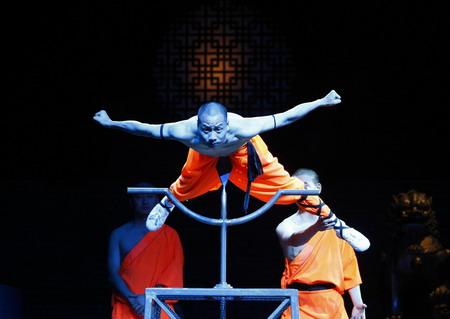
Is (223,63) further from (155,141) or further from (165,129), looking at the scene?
(165,129)

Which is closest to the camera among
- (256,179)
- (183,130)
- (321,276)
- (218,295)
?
(218,295)

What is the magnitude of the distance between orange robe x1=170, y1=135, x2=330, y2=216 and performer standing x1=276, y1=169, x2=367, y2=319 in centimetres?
24

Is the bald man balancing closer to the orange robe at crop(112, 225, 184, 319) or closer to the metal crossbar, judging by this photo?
the orange robe at crop(112, 225, 184, 319)

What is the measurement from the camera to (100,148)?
543cm

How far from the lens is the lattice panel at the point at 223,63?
5.51m

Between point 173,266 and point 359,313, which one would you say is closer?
point 359,313

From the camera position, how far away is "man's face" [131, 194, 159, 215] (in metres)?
4.66

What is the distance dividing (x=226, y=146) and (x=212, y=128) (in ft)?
0.85

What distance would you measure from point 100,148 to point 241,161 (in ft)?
5.65

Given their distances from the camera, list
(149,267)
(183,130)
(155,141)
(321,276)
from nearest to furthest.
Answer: (183,130) < (321,276) < (149,267) < (155,141)

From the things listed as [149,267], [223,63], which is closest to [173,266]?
[149,267]

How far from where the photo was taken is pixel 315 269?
4289 millimetres

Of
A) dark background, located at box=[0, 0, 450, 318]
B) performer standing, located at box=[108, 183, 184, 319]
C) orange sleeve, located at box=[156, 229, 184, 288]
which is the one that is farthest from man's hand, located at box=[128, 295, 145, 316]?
dark background, located at box=[0, 0, 450, 318]

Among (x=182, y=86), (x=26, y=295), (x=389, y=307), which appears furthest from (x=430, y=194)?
(x=26, y=295)
